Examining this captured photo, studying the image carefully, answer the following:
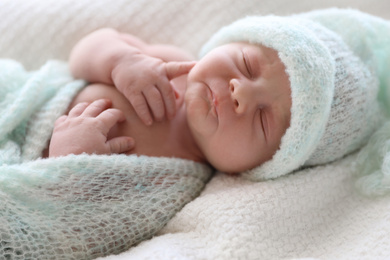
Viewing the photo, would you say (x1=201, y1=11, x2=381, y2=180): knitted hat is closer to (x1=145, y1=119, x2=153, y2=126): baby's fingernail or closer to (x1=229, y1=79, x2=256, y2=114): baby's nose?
(x1=229, y1=79, x2=256, y2=114): baby's nose

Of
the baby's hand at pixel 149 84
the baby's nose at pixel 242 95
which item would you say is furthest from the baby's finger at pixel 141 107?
the baby's nose at pixel 242 95

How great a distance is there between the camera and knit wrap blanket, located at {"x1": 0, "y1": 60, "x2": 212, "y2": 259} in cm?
109

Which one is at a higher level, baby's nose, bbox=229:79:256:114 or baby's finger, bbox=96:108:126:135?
baby's nose, bbox=229:79:256:114

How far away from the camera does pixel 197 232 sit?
1.18m

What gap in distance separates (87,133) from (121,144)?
0.11m

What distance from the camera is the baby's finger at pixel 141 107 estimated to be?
1.32 metres

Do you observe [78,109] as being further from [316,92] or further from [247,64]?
[316,92]

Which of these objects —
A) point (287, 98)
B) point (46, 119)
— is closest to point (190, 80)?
point (287, 98)

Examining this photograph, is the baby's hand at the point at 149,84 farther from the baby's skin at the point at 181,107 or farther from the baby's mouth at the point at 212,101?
the baby's mouth at the point at 212,101

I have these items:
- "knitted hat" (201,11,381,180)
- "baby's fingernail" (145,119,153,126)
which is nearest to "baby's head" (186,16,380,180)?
"knitted hat" (201,11,381,180)

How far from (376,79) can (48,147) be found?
41.2 inches

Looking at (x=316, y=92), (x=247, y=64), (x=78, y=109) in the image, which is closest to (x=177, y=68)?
(x=247, y=64)

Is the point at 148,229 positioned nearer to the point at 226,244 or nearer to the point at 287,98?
the point at 226,244

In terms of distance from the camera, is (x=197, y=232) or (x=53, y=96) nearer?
(x=197, y=232)
